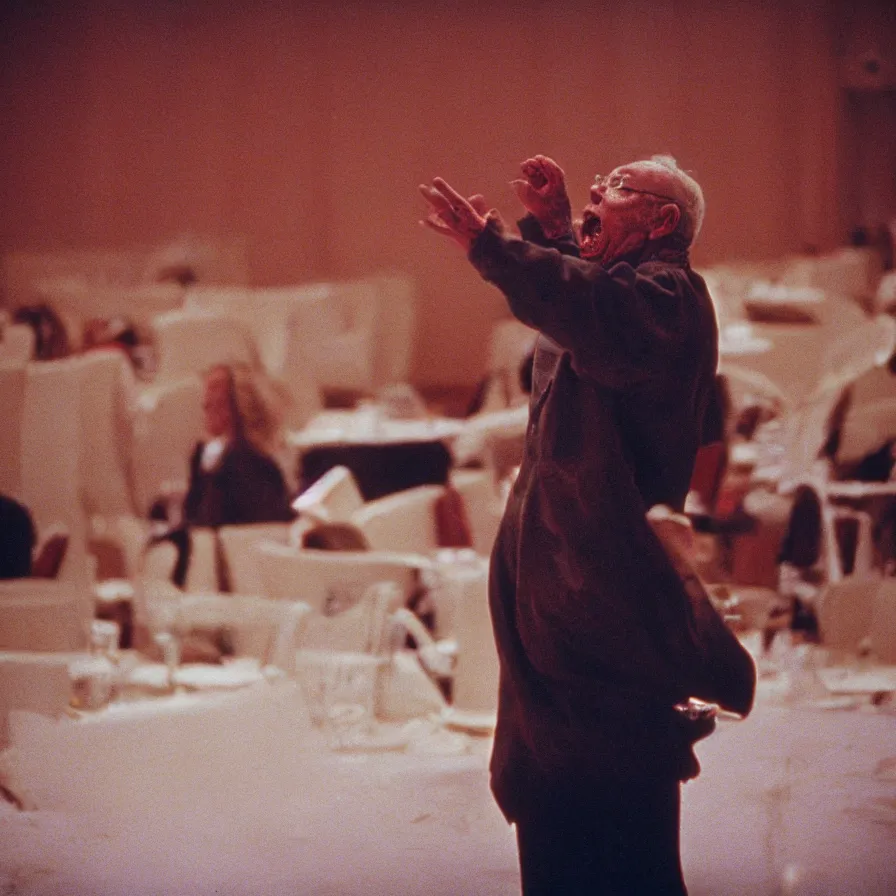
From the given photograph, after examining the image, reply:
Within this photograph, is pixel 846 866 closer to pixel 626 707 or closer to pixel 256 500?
pixel 626 707

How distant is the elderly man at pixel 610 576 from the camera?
2.40m

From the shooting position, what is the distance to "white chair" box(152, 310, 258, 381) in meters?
7.79

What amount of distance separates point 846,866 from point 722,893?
28 centimetres

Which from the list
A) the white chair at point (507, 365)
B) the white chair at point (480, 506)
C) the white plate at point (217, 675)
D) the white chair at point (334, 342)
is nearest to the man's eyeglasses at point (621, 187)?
the white plate at point (217, 675)

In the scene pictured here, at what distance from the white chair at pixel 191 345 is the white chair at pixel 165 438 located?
923 mm

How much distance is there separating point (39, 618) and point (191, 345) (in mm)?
3825

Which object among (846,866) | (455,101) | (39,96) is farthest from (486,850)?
(39,96)

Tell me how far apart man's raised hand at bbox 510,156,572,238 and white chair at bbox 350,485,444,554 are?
242 cm

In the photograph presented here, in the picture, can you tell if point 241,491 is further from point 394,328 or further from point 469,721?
point 394,328

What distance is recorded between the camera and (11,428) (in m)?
5.86

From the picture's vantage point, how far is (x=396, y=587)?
4258mm

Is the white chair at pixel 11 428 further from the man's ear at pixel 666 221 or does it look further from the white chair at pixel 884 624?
the man's ear at pixel 666 221

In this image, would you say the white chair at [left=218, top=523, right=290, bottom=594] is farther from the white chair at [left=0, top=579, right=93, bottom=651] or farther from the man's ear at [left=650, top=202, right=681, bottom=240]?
the man's ear at [left=650, top=202, right=681, bottom=240]

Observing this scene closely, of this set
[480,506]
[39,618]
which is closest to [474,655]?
[39,618]
